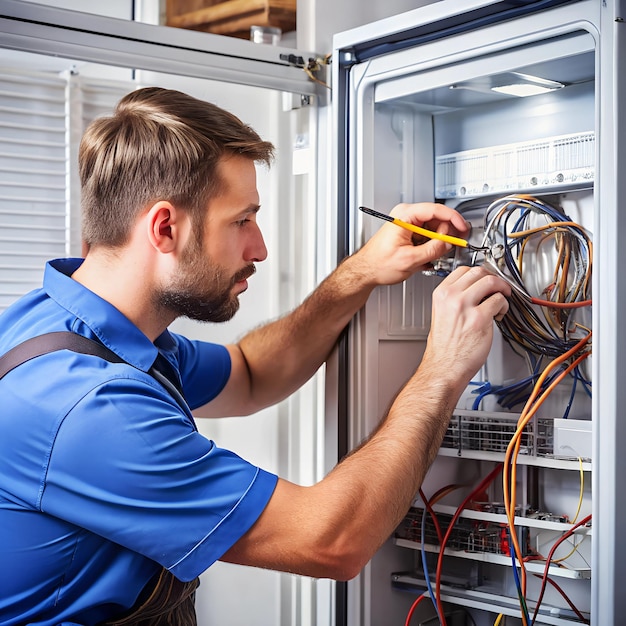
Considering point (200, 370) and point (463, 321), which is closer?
point (463, 321)

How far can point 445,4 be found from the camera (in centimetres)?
138

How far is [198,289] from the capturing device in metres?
1.38

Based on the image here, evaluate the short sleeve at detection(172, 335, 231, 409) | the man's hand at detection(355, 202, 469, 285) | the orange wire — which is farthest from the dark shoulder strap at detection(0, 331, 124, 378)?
the orange wire

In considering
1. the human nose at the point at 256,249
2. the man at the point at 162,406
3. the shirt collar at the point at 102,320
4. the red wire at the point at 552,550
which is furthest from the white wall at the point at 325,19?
the red wire at the point at 552,550

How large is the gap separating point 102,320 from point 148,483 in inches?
12.0

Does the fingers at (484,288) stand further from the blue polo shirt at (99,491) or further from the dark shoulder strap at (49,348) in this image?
the dark shoulder strap at (49,348)

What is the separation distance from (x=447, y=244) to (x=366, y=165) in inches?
8.9

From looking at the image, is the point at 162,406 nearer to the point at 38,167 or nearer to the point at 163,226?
the point at 163,226

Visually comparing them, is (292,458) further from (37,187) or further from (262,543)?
(37,187)

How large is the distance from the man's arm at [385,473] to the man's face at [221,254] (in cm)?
34

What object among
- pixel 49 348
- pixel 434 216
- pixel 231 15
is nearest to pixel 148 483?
pixel 49 348

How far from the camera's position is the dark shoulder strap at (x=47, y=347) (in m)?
1.23

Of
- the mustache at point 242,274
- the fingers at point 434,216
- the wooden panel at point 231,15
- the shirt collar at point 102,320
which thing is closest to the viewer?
the shirt collar at point 102,320

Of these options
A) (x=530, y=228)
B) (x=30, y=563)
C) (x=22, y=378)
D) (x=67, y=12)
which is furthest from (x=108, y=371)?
(x=530, y=228)
